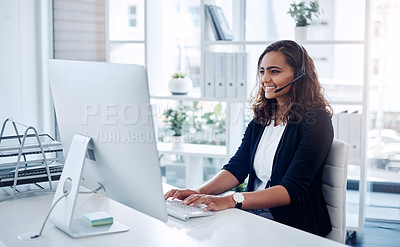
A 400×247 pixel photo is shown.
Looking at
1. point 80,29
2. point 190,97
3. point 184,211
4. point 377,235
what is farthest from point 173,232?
point 80,29

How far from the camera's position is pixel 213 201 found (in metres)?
1.66

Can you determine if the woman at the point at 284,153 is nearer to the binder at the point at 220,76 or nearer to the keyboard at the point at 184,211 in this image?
the keyboard at the point at 184,211

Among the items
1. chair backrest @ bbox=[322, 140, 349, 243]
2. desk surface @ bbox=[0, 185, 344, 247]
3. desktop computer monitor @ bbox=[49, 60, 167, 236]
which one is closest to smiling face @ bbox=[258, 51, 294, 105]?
chair backrest @ bbox=[322, 140, 349, 243]

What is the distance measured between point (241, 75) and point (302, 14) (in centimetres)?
55

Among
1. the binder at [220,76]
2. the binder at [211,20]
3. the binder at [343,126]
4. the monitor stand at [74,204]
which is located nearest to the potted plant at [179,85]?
the binder at [220,76]

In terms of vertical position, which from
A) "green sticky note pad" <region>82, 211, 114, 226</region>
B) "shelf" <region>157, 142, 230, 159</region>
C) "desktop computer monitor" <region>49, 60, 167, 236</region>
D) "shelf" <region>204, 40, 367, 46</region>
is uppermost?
"shelf" <region>204, 40, 367, 46</region>

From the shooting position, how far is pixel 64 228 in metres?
1.42

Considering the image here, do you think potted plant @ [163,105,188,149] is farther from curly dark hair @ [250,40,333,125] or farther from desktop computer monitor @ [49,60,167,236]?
desktop computer monitor @ [49,60,167,236]

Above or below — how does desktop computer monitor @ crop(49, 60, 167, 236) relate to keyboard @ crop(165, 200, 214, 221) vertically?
above

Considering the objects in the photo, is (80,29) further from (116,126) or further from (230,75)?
(116,126)

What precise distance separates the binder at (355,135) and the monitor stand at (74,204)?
202cm

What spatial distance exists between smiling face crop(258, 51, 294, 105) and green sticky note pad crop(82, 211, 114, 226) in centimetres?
89

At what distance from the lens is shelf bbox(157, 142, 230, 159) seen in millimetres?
3420

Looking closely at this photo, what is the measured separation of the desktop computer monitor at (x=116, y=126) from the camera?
1278 mm
